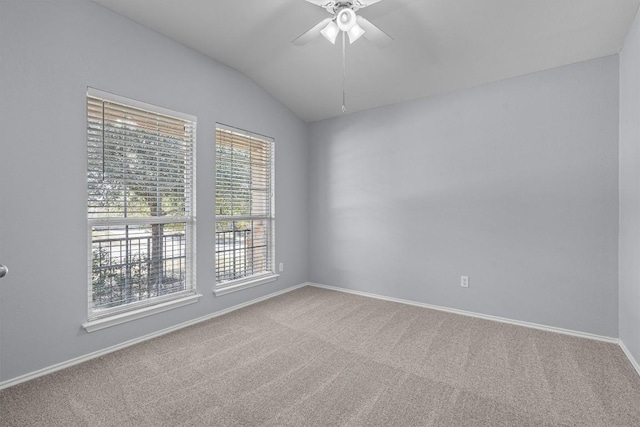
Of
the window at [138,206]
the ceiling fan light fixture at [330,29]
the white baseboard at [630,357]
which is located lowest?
the white baseboard at [630,357]

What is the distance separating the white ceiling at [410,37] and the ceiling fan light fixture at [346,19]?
41 cm

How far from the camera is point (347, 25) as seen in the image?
2170mm

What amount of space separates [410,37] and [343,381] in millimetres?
2875

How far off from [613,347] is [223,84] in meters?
4.42

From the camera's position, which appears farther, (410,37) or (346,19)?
(410,37)

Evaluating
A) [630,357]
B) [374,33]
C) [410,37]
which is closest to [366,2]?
[374,33]

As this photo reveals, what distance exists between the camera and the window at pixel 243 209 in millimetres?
3449

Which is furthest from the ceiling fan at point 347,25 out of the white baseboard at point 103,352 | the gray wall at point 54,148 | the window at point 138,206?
the white baseboard at point 103,352

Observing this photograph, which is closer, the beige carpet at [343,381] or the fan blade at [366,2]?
the beige carpet at [343,381]

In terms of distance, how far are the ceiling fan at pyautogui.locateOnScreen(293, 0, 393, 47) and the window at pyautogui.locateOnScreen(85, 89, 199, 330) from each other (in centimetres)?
156

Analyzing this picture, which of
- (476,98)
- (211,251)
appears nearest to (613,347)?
(476,98)

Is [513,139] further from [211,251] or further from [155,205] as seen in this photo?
[155,205]

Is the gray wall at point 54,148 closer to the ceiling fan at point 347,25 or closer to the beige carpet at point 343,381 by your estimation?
the beige carpet at point 343,381

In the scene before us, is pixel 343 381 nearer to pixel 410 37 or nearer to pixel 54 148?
pixel 54 148
